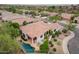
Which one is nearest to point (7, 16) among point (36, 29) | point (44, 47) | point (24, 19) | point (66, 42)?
point (24, 19)

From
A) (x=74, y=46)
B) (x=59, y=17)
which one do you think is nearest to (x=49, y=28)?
(x=59, y=17)

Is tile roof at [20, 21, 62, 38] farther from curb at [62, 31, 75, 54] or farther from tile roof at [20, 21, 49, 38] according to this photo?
curb at [62, 31, 75, 54]

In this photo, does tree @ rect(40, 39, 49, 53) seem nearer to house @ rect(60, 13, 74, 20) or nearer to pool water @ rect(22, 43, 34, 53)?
pool water @ rect(22, 43, 34, 53)

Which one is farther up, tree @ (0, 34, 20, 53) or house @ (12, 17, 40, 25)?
house @ (12, 17, 40, 25)

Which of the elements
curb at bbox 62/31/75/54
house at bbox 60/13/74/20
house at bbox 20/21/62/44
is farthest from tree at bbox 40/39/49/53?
house at bbox 60/13/74/20

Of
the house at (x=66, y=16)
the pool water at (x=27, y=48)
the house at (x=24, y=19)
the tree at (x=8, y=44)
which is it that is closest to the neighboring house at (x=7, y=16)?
the house at (x=24, y=19)

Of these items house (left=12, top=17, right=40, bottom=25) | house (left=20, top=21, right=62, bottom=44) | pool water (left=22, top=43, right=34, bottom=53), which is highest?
house (left=12, top=17, right=40, bottom=25)

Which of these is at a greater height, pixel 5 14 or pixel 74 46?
pixel 5 14

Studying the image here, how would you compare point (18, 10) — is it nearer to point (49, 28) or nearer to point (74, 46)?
point (49, 28)
